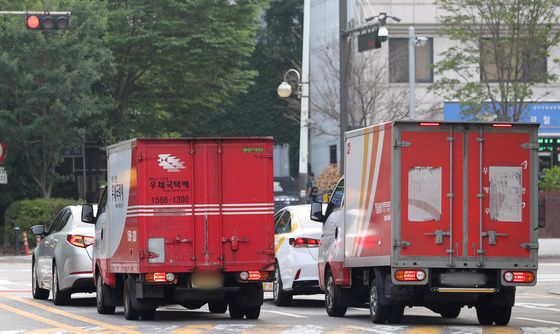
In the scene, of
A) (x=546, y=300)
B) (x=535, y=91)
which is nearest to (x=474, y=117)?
(x=535, y=91)

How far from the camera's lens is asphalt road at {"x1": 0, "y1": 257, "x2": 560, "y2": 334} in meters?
17.2

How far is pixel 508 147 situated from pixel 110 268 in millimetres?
5903

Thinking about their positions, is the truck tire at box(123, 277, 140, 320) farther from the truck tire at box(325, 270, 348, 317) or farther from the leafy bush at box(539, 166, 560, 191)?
the leafy bush at box(539, 166, 560, 191)

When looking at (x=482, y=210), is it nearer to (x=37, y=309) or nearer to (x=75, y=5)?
(x=37, y=309)

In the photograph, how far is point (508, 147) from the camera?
57.4 ft

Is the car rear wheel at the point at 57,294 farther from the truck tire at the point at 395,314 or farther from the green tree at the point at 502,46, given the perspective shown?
the green tree at the point at 502,46

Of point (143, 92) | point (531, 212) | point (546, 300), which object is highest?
point (143, 92)

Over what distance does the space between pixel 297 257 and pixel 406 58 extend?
3357cm

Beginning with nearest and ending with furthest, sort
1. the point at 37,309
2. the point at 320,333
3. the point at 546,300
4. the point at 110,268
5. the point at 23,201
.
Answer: the point at 320,333
the point at 110,268
the point at 37,309
the point at 546,300
the point at 23,201

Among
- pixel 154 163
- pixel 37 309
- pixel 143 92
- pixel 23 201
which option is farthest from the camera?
pixel 143 92

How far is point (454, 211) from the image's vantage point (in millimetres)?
17203

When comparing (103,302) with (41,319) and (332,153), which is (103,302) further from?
(332,153)

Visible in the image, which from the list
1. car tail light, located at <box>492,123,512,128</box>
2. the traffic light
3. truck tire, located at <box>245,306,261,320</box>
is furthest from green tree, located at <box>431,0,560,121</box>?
car tail light, located at <box>492,123,512,128</box>

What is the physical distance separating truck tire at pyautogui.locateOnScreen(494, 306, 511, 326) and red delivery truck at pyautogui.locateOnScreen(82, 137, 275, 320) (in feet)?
9.96
